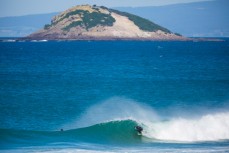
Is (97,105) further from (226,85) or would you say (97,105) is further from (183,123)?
(226,85)

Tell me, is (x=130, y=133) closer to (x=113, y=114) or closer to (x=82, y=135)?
(x=82, y=135)

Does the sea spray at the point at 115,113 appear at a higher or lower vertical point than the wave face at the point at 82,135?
higher

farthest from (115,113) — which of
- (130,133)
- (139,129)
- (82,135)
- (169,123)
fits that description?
(82,135)

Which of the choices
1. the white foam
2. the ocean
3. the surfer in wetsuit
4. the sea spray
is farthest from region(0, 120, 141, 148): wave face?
the sea spray

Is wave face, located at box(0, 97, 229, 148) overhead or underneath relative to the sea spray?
underneath

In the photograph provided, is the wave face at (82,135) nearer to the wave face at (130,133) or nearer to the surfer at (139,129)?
the wave face at (130,133)

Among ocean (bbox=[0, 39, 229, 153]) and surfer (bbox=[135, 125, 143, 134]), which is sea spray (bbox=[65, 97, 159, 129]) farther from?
surfer (bbox=[135, 125, 143, 134])

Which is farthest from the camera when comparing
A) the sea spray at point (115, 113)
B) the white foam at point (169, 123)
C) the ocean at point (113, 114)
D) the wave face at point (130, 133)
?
the sea spray at point (115, 113)

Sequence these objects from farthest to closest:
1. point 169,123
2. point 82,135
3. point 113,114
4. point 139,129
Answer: point 113,114 < point 169,123 < point 139,129 < point 82,135

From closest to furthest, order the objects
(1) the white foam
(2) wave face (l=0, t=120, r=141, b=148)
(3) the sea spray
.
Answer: (2) wave face (l=0, t=120, r=141, b=148)
(1) the white foam
(3) the sea spray

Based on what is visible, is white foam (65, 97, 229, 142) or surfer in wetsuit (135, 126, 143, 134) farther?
surfer in wetsuit (135, 126, 143, 134)

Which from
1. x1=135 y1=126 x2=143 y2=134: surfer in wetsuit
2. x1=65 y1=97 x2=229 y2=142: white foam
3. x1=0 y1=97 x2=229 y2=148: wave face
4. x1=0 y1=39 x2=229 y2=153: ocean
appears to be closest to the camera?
x1=0 y1=39 x2=229 y2=153: ocean

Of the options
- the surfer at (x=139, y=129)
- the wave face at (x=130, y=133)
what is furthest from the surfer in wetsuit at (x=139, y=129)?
the wave face at (x=130, y=133)

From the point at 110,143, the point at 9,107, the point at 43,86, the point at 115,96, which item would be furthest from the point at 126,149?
the point at 43,86
